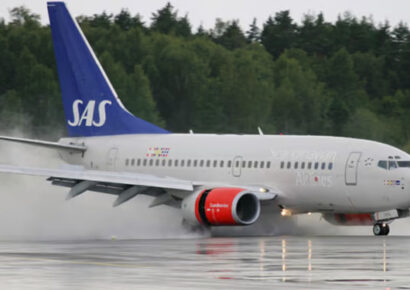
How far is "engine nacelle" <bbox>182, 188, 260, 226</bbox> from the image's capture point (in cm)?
3488

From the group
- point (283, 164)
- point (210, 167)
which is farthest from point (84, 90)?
point (283, 164)

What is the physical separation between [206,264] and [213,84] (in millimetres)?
70560

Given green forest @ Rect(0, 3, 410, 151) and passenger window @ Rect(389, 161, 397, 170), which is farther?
green forest @ Rect(0, 3, 410, 151)

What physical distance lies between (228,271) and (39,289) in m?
4.43

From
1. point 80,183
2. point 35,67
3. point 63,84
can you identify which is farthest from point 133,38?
point 80,183

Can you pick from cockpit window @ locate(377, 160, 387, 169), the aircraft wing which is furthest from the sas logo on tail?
cockpit window @ locate(377, 160, 387, 169)

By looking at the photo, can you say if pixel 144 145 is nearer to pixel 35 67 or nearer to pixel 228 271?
pixel 228 271

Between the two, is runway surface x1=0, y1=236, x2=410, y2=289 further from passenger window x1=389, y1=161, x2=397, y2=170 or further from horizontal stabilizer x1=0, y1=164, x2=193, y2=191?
horizontal stabilizer x1=0, y1=164, x2=193, y2=191

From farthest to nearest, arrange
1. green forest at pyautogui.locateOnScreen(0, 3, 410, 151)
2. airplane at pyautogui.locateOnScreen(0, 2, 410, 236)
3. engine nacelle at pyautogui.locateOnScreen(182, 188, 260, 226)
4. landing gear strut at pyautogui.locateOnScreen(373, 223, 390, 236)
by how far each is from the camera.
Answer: green forest at pyautogui.locateOnScreen(0, 3, 410, 151) < landing gear strut at pyautogui.locateOnScreen(373, 223, 390, 236) < airplane at pyautogui.locateOnScreen(0, 2, 410, 236) < engine nacelle at pyautogui.locateOnScreen(182, 188, 260, 226)

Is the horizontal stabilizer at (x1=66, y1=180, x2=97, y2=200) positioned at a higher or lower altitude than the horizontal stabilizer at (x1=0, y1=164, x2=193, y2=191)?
lower

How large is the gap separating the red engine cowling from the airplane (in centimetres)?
3

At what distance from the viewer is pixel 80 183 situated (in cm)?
3725

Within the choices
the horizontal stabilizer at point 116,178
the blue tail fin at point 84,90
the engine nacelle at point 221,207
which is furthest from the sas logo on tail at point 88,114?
the engine nacelle at point 221,207

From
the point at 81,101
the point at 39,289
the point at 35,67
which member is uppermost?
the point at 35,67
